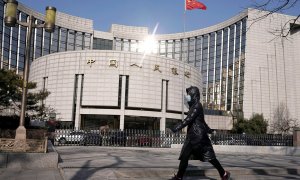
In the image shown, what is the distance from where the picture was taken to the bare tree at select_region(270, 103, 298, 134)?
6725 centimetres

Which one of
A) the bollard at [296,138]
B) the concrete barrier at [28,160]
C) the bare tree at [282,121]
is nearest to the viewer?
the concrete barrier at [28,160]

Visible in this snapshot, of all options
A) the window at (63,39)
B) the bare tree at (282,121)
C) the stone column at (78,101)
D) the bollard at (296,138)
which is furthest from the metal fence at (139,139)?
the window at (63,39)

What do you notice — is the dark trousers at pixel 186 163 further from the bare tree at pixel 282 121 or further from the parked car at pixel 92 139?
the bare tree at pixel 282 121

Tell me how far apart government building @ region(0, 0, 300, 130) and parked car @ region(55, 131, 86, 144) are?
25.5m

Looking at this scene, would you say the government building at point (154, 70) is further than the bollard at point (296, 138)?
Yes

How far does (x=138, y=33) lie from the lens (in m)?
93.8

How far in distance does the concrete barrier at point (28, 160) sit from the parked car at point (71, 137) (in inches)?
611

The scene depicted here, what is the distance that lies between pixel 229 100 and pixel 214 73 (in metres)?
8.73

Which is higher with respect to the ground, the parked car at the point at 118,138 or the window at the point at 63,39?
the window at the point at 63,39

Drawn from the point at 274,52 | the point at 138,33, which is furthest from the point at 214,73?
the point at 138,33

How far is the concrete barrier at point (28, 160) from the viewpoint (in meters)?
9.55

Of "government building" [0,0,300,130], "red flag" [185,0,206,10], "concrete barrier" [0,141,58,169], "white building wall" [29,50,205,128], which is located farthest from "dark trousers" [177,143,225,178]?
"white building wall" [29,50,205,128]

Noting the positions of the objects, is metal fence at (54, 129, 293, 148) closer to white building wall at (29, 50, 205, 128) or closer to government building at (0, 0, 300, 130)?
government building at (0, 0, 300, 130)

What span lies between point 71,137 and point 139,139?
4.93 metres
